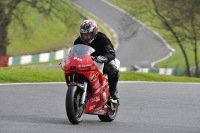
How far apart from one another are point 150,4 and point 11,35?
1101cm

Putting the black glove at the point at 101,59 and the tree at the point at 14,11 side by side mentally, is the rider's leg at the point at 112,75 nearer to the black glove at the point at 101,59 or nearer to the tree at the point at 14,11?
the black glove at the point at 101,59

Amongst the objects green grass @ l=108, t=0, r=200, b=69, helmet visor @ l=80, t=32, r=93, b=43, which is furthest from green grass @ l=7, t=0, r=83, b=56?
helmet visor @ l=80, t=32, r=93, b=43

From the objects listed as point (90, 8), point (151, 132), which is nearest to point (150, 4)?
point (90, 8)

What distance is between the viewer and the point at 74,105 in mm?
10102

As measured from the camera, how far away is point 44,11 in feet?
133

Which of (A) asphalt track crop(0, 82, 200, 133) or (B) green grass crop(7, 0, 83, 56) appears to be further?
(B) green grass crop(7, 0, 83, 56)

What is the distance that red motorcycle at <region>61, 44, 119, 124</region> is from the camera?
10008 mm

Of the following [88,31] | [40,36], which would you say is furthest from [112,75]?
[40,36]

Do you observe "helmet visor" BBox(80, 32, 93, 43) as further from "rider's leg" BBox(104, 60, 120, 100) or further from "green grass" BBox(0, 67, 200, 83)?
"green grass" BBox(0, 67, 200, 83)

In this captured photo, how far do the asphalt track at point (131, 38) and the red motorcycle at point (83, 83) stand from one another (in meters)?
43.2

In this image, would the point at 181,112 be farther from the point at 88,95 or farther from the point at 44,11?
the point at 44,11

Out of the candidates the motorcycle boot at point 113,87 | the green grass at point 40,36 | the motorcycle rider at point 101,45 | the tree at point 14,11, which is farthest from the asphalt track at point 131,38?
the motorcycle rider at point 101,45

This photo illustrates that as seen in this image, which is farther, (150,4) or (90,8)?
(90,8)

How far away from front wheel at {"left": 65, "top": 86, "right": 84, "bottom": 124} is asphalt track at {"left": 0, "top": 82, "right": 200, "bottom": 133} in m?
0.12
